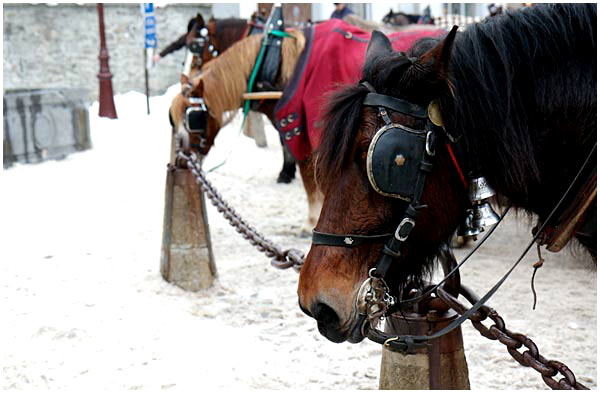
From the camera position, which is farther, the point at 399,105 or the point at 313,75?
the point at 313,75

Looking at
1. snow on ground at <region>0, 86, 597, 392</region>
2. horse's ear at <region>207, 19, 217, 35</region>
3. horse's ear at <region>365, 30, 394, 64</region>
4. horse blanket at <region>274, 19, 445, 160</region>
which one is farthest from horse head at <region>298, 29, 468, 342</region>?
horse's ear at <region>207, 19, 217, 35</region>

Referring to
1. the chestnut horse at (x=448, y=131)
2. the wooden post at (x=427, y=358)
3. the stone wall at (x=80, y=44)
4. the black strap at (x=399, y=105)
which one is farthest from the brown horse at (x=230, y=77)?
the stone wall at (x=80, y=44)

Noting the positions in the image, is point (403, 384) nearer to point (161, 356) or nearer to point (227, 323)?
point (161, 356)

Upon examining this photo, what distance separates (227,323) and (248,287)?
0.65 meters

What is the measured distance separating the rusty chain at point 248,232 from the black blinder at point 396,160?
1062mm

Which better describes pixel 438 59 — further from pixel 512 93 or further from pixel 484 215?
pixel 484 215

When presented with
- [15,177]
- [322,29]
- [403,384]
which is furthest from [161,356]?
[15,177]

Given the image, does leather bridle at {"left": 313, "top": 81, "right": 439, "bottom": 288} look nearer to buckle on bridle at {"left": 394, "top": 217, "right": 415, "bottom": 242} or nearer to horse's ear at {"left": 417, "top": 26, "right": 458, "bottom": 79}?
buckle on bridle at {"left": 394, "top": 217, "right": 415, "bottom": 242}

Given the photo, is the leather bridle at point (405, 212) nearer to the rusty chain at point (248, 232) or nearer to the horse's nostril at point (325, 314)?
the horse's nostril at point (325, 314)

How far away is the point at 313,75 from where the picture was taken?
4.96 meters

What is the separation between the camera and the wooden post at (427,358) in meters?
2.12

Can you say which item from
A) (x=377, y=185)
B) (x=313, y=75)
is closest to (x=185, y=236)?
(x=313, y=75)

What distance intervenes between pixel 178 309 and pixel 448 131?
2726 mm

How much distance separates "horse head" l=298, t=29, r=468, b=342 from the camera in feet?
5.98
